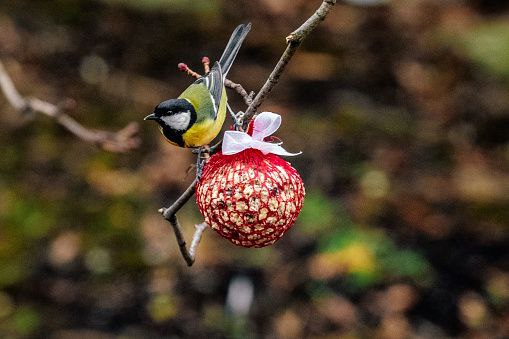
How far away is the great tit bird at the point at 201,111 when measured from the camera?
2.05 metres

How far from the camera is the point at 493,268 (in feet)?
15.0

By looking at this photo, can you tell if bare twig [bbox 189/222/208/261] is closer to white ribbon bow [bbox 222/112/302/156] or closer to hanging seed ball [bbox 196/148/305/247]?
hanging seed ball [bbox 196/148/305/247]

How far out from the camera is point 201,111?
212 cm

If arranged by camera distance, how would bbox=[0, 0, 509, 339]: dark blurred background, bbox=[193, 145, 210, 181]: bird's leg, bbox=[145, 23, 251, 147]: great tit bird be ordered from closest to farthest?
bbox=[193, 145, 210, 181]: bird's leg < bbox=[145, 23, 251, 147]: great tit bird < bbox=[0, 0, 509, 339]: dark blurred background

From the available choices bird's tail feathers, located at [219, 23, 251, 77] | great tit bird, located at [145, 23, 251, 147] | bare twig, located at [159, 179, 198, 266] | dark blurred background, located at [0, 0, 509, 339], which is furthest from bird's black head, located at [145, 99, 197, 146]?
dark blurred background, located at [0, 0, 509, 339]

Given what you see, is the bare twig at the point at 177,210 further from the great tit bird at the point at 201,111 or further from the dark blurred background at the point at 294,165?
the dark blurred background at the point at 294,165

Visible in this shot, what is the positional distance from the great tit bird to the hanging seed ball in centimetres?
24

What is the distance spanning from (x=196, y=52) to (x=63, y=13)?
139 cm

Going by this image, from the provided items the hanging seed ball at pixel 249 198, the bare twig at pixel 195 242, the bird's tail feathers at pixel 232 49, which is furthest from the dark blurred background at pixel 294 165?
the hanging seed ball at pixel 249 198

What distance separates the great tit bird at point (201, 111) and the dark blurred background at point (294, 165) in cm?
225

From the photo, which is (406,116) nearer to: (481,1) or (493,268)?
(493,268)

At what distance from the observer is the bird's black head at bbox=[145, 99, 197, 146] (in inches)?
80.0

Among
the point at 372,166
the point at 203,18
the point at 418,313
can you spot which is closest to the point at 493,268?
the point at 418,313

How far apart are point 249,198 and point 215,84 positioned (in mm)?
453
